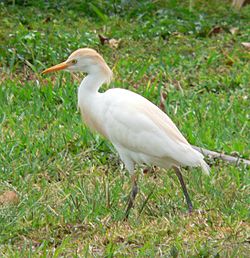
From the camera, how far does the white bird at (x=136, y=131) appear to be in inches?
232

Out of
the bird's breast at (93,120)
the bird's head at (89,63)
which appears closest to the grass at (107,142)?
the bird's breast at (93,120)

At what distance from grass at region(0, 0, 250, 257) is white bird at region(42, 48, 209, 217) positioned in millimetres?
245

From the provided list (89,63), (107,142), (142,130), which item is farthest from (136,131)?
(107,142)

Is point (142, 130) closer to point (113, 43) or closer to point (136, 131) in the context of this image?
point (136, 131)

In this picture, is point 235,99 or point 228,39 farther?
point 228,39

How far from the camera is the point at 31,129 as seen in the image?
728 centimetres

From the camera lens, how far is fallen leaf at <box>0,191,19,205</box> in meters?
5.91

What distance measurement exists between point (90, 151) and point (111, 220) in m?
1.27

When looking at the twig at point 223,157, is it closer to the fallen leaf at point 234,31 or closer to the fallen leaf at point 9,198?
the fallen leaf at point 9,198

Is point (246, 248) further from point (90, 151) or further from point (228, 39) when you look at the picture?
point (228, 39)

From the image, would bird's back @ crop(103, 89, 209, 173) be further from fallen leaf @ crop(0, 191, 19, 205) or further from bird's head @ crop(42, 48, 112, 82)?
fallen leaf @ crop(0, 191, 19, 205)

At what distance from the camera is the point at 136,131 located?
5.96m

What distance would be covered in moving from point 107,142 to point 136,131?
1165 millimetres

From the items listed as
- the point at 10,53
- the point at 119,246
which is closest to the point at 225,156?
the point at 119,246
